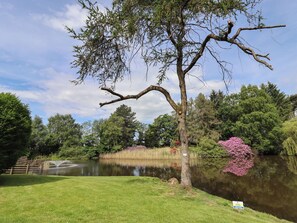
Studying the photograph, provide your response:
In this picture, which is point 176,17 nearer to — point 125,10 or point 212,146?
point 125,10

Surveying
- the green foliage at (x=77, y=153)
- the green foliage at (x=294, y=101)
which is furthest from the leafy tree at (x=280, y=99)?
the green foliage at (x=77, y=153)

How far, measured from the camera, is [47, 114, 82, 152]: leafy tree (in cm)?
4038

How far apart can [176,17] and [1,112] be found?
602cm

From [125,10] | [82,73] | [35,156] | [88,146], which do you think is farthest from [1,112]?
[88,146]

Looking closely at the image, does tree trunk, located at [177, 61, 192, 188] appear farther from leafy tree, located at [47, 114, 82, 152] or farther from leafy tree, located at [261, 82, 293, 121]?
leafy tree, located at [261, 82, 293, 121]

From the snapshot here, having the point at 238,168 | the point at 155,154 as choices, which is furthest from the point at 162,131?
the point at 238,168

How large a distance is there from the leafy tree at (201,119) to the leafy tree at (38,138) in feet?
75.7

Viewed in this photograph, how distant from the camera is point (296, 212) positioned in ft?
24.4

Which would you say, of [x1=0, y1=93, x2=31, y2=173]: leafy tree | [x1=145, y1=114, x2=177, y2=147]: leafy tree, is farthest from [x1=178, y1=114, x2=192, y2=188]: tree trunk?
[x1=145, y1=114, x2=177, y2=147]: leafy tree

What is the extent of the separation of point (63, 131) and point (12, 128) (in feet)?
125

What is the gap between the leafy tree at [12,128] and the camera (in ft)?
23.0

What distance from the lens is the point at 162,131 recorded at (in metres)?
42.6

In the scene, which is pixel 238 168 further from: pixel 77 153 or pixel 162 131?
pixel 77 153

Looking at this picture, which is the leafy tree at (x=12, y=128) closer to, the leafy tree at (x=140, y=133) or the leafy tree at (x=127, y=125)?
the leafy tree at (x=127, y=125)
